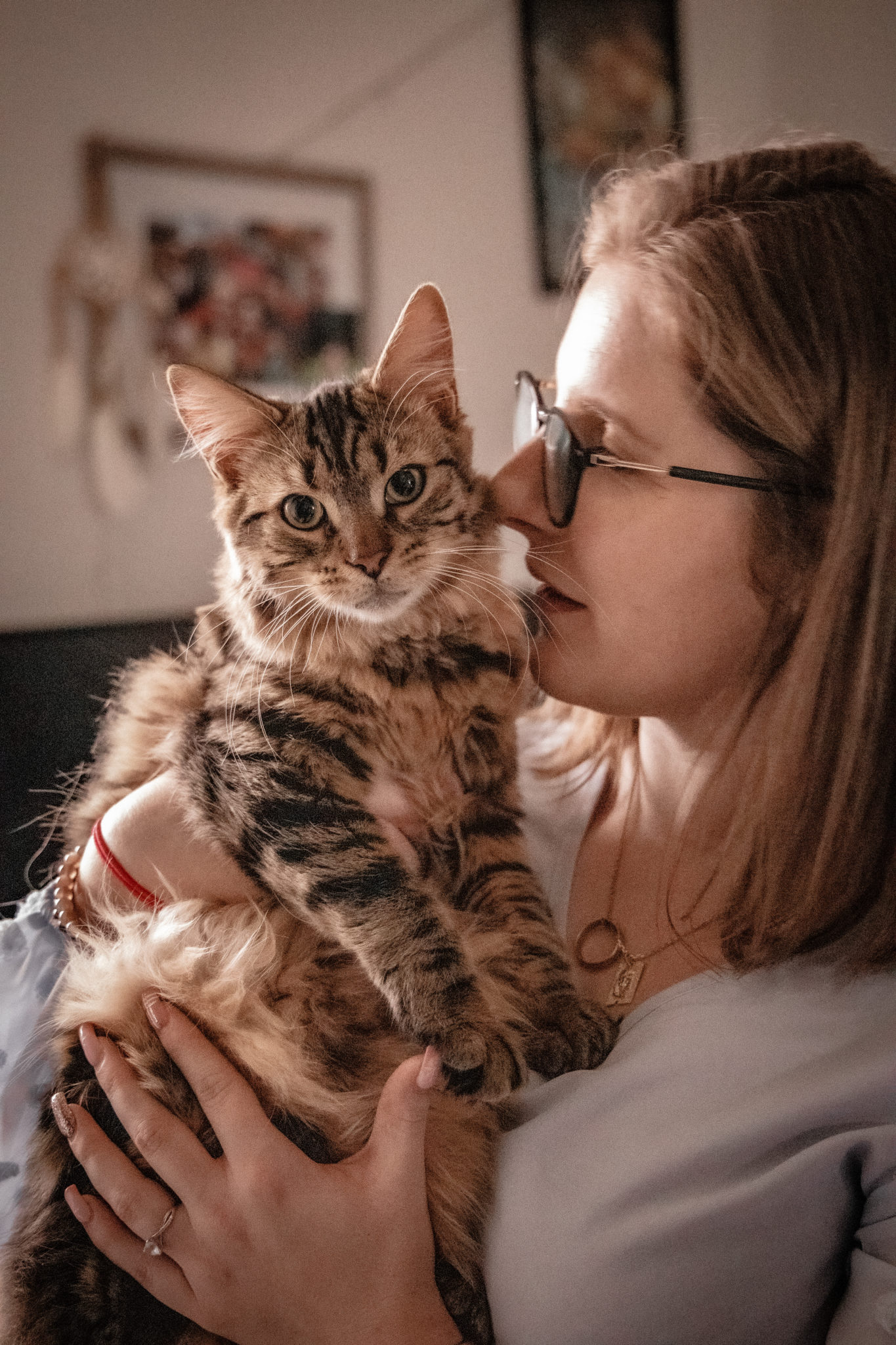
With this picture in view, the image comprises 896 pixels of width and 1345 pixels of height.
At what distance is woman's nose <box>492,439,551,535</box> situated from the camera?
3.88ft

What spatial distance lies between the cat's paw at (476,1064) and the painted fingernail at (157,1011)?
11.8 inches

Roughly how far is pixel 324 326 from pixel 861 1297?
2.52 metres

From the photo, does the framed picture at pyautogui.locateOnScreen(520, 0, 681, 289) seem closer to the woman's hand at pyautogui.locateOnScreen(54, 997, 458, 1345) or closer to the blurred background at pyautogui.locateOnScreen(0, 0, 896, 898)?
the blurred background at pyautogui.locateOnScreen(0, 0, 896, 898)

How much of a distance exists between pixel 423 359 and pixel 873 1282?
1.17 meters

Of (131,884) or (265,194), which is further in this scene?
(265,194)

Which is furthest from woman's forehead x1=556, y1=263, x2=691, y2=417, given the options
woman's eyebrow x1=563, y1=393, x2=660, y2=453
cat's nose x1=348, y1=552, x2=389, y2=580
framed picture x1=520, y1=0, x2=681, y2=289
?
framed picture x1=520, y1=0, x2=681, y2=289

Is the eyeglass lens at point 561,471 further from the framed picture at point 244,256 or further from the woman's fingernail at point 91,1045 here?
the framed picture at point 244,256

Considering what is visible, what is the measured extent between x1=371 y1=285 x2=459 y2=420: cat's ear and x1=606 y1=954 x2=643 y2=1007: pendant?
789 millimetres

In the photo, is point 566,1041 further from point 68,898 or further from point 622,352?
point 622,352

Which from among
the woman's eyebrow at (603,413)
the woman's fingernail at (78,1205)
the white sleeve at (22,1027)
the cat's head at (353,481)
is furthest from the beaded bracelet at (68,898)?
the woman's eyebrow at (603,413)

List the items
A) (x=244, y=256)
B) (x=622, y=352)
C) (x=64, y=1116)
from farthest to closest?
(x=244, y=256)
(x=622, y=352)
(x=64, y=1116)

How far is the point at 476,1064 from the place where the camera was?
921mm

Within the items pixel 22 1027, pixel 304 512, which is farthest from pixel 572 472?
pixel 22 1027

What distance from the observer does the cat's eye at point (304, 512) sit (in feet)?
3.85
